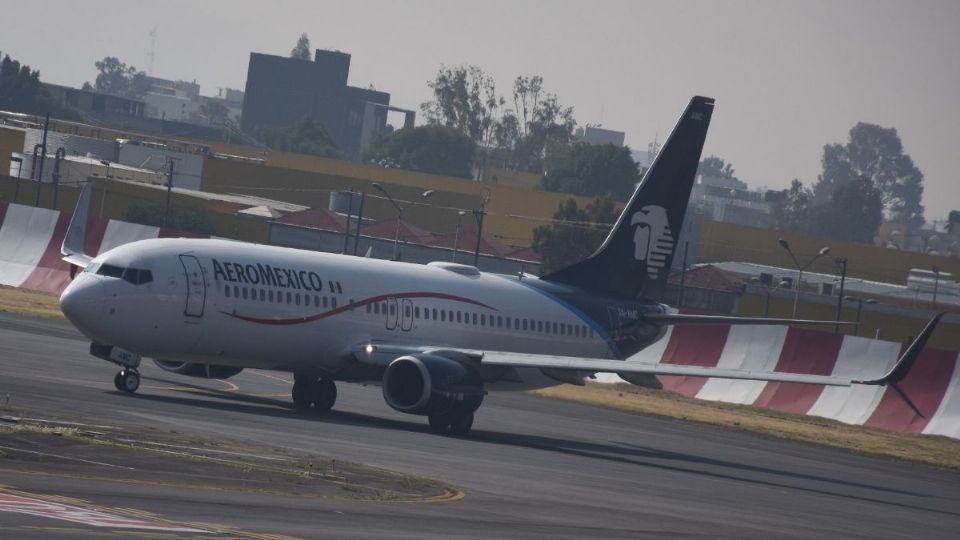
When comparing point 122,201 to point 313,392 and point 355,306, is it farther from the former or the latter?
point 355,306

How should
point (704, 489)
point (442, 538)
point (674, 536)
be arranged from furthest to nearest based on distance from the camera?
point (704, 489), point (674, 536), point (442, 538)

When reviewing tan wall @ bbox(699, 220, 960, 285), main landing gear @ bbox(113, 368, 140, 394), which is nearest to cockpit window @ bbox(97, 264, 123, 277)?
main landing gear @ bbox(113, 368, 140, 394)

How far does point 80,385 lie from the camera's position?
110 ft

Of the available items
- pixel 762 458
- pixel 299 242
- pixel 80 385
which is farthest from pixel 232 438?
pixel 299 242

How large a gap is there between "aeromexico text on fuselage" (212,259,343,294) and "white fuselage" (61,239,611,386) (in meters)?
0.03

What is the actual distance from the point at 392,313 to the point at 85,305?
8.07 m

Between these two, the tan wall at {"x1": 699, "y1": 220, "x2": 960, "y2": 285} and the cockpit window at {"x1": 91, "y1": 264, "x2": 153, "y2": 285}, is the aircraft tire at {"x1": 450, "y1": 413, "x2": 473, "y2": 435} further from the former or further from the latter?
the tan wall at {"x1": 699, "y1": 220, "x2": 960, "y2": 285}

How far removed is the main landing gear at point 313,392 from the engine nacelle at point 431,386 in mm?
1849

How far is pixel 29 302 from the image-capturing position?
195ft

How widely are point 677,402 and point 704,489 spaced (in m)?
22.4

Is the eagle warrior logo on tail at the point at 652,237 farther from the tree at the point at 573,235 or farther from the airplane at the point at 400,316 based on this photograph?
the tree at the point at 573,235

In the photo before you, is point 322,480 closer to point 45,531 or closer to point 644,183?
point 45,531

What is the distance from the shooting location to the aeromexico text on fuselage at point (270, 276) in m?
34.9

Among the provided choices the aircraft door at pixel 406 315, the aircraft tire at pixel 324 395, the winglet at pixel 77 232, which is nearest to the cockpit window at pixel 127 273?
the aircraft tire at pixel 324 395
